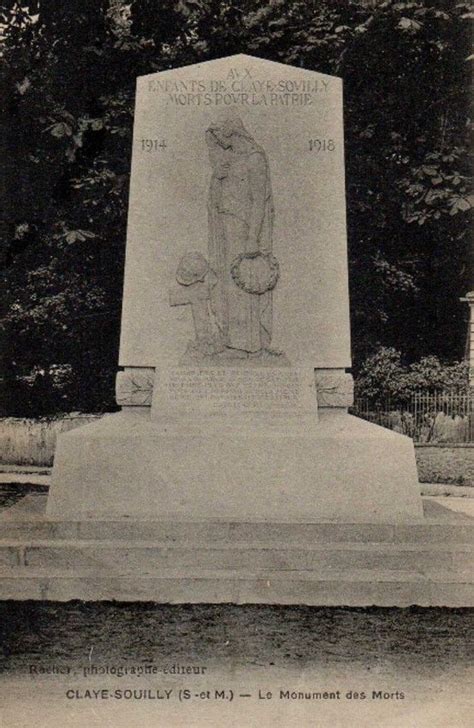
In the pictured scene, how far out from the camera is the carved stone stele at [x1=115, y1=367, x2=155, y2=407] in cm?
832

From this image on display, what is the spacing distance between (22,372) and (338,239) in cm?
1434

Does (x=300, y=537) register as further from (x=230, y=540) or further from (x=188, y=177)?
(x=188, y=177)

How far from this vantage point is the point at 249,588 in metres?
6.51

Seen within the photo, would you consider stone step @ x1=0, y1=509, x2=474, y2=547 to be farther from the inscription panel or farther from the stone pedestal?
the inscription panel

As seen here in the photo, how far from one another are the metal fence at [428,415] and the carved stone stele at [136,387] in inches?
515

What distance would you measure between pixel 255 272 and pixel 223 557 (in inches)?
104

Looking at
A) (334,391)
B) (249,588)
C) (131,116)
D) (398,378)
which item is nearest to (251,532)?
(249,588)

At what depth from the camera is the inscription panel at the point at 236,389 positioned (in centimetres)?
813

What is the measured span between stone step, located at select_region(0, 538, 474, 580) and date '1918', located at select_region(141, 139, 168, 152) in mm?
3506

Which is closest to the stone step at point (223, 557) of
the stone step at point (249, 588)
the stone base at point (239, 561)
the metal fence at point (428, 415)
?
the stone base at point (239, 561)

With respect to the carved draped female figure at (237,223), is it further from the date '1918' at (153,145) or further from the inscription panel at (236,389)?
the date '1918' at (153,145)

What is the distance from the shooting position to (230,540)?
704cm

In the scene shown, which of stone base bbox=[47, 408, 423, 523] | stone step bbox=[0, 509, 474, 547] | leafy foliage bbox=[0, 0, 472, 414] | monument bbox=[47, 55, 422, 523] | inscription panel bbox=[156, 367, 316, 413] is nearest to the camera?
stone step bbox=[0, 509, 474, 547]

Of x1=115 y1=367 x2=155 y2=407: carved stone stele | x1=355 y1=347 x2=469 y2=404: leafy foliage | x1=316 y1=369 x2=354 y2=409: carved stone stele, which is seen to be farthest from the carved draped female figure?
x1=355 y1=347 x2=469 y2=404: leafy foliage
